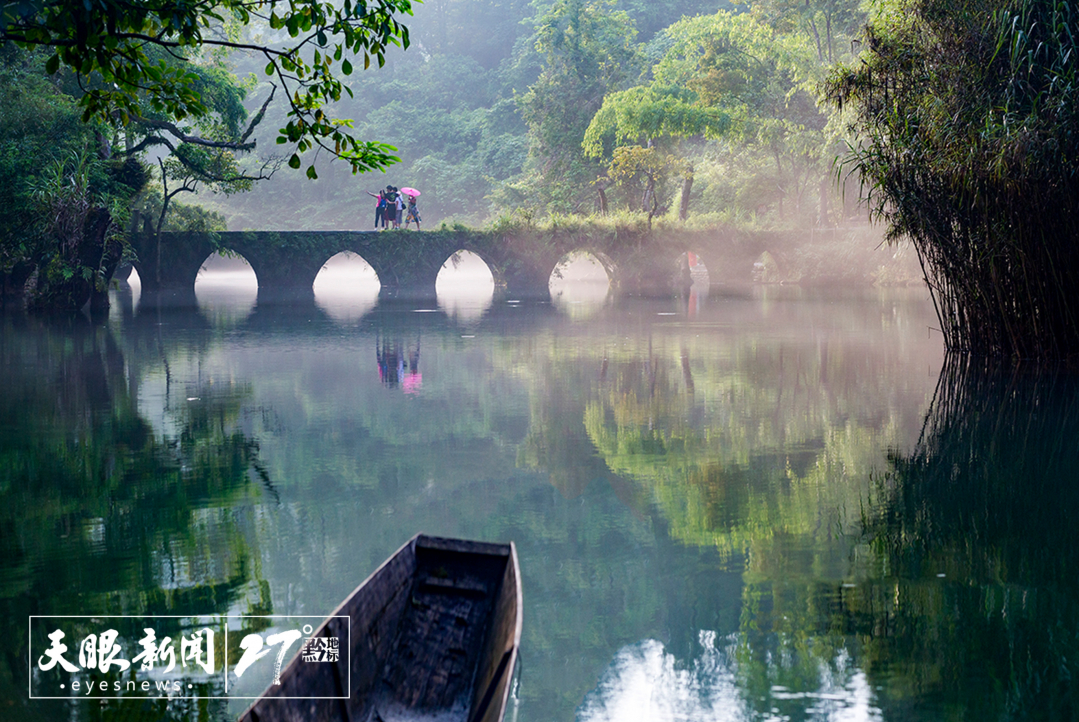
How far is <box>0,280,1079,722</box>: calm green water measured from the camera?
12.0 feet

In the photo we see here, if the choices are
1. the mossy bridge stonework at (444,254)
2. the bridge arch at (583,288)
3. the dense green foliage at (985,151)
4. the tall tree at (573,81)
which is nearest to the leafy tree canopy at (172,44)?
the dense green foliage at (985,151)

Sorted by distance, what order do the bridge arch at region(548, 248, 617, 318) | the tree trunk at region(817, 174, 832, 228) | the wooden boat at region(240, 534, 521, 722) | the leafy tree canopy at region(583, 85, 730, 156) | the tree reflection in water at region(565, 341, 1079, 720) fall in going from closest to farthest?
the wooden boat at region(240, 534, 521, 722) → the tree reflection in water at region(565, 341, 1079, 720) → the bridge arch at region(548, 248, 617, 318) → the leafy tree canopy at region(583, 85, 730, 156) → the tree trunk at region(817, 174, 832, 228)

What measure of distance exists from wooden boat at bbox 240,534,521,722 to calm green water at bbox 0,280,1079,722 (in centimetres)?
37

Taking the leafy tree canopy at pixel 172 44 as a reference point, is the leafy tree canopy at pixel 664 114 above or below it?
above

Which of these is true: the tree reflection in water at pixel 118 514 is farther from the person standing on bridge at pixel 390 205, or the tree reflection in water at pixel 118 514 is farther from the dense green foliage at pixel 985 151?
the person standing on bridge at pixel 390 205

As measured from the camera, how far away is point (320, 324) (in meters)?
18.8

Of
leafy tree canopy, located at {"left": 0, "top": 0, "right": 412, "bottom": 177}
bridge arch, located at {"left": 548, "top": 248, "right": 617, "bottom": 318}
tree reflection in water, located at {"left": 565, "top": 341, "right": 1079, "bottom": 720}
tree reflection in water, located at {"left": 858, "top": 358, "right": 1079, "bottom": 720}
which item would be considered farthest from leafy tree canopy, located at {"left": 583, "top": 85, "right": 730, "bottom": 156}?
leafy tree canopy, located at {"left": 0, "top": 0, "right": 412, "bottom": 177}

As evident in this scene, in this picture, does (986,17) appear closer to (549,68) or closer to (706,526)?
(706,526)

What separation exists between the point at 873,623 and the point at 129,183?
20417 mm

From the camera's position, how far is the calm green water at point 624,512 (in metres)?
3.65

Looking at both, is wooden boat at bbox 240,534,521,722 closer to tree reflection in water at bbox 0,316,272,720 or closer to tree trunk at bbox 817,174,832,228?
tree reflection in water at bbox 0,316,272,720

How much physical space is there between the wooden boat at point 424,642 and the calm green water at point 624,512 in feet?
1.22

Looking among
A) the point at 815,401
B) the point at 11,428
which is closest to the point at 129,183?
the point at 11,428

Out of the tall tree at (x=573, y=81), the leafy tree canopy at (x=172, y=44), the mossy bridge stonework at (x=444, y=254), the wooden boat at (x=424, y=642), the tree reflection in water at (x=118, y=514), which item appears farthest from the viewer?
the tall tree at (x=573, y=81)
